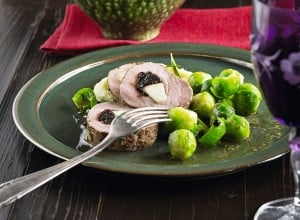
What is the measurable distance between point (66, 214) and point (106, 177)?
167 millimetres

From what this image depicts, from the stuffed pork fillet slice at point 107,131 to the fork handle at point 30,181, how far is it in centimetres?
15

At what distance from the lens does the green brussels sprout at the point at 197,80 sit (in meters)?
2.21

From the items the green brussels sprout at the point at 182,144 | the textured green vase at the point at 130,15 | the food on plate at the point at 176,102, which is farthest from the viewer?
the textured green vase at the point at 130,15

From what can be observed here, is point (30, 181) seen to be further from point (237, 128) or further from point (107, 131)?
point (237, 128)

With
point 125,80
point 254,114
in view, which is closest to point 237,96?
point 254,114

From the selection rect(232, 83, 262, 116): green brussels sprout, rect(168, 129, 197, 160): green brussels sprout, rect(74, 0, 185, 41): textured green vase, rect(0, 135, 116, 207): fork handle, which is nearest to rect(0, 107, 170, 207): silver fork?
rect(0, 135, 116, 207): fork handle

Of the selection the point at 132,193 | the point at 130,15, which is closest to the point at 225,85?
the point at 132,193

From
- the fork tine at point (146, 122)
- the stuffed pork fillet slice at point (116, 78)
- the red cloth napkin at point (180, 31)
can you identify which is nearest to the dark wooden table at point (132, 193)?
the fork tine at point (146, 122)

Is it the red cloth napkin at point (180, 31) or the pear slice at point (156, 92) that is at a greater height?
the pear slice at point (156, 92)

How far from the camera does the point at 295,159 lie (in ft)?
4.97

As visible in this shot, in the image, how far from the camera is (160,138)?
6.50ft

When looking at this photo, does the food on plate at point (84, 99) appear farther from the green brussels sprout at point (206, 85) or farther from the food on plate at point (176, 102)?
the green brussels sprout at point (206, 85)

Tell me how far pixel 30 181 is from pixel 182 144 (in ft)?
1.30

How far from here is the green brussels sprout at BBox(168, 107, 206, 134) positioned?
1938 millimetres
